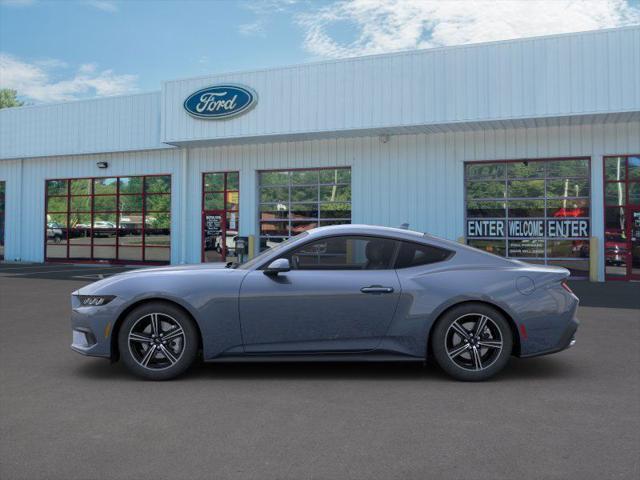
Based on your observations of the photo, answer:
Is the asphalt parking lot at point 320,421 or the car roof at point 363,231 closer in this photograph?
the asphalt parking lot at point 320,421

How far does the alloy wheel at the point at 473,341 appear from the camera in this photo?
5238 mm

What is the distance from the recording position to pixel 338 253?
545 cm

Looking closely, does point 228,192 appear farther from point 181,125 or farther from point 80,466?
point 80,466

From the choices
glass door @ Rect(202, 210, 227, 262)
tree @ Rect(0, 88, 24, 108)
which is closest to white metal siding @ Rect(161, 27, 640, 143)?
glass door @ Rect(202, 210, 227, 262)

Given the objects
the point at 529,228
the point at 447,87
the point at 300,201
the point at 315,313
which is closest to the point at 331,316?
the point at 315,313

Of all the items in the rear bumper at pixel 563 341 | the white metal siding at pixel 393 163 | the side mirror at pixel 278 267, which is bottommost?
the rear bumper at pixel 563 341

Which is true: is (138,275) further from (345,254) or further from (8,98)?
(8,98)

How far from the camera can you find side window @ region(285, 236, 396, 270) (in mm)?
5379

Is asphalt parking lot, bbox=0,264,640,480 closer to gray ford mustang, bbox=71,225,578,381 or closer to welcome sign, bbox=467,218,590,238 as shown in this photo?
gray ford mustang, bbox=71,225,578,381

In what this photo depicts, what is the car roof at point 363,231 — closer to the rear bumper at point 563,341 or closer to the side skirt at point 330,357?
the side skirt at point 330,357

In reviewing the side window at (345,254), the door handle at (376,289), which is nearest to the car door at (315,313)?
the door handle at (376,289)

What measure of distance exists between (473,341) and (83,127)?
21.1 meters

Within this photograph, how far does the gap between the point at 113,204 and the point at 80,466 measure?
20925 mm

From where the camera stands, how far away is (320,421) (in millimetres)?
4160
